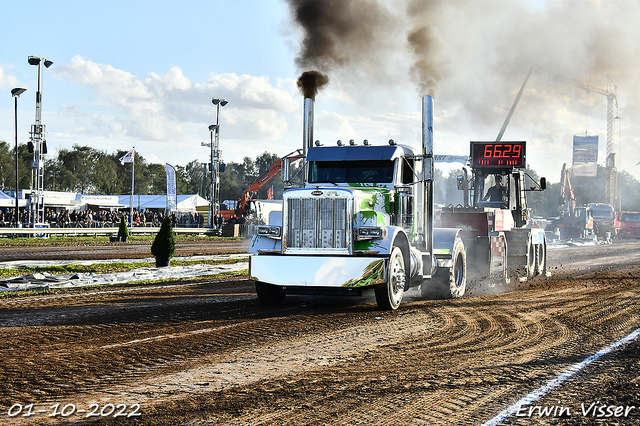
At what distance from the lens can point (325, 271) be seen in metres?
9.88

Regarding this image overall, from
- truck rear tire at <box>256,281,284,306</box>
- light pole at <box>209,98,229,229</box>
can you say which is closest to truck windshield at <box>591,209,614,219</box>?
light pole at <box>209,98,229,229</box>

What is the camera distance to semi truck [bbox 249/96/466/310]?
32.7 ft

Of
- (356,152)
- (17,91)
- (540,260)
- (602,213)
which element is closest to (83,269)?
(356,152)

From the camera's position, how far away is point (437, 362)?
668cm

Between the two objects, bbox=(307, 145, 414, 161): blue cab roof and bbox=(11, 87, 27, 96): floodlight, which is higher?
bbox=(11, 87, 27, 96): floodlight

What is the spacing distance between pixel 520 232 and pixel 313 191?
9464mm

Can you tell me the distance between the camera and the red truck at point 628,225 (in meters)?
54.7

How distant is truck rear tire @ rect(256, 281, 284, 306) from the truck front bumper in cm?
87

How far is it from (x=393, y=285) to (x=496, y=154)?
10.8m

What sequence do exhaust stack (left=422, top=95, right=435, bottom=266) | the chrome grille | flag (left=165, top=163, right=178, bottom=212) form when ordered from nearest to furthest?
the chrome grille, exhaust stack (left=422, top=95, right=435, bottom=266), flag (left=165, top=163, right=178, bottom=212)

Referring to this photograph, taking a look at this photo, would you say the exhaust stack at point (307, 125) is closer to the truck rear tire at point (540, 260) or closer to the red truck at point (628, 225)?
the truck rear tire at point (540, 260)

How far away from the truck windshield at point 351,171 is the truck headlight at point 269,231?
1.64 metres

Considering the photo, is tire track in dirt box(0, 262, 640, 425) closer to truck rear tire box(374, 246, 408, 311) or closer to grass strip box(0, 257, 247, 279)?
truck rear tire box(374, 246, 408, 311)

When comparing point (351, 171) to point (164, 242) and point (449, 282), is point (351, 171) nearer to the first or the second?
point (449, 282)
